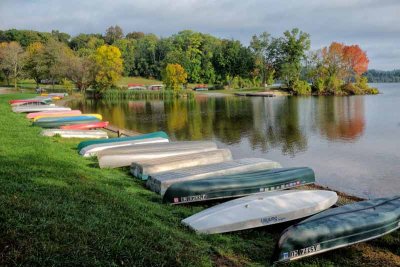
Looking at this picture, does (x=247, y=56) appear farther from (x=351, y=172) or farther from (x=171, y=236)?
→ (x=171, y=236)

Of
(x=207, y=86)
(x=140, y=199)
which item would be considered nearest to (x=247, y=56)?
(x=207, y=86)

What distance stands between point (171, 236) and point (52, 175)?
414cm

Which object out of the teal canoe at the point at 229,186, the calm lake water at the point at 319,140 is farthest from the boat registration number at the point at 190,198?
the calm lake water at the point at 319,140

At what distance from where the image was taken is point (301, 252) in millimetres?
6660

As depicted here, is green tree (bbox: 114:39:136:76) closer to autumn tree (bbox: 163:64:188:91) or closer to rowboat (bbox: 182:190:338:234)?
autumn tree (bbox: 163:64:188:91)

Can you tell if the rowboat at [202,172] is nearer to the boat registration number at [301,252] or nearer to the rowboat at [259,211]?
the rowboat at [259,211]

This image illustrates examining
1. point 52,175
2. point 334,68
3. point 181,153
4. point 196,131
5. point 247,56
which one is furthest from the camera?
point 247,56

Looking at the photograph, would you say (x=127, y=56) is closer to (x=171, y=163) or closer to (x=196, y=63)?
(x=196, y=63)

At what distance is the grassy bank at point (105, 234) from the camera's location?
5094 millimetres

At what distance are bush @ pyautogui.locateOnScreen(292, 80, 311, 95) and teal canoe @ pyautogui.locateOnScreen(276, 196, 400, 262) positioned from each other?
236 ft

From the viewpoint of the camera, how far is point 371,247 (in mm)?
7766

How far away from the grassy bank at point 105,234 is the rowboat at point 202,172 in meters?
0.54

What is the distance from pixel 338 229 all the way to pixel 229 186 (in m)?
3.24

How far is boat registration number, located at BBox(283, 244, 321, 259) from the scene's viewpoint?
257 inches
